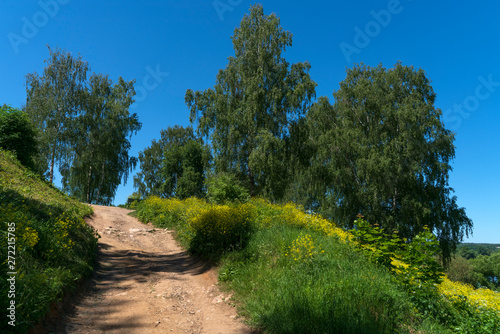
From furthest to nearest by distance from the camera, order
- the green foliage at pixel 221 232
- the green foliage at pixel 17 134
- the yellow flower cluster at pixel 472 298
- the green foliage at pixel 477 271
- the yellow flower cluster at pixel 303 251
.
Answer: the green foliage at pixel 477 271
the green foliage at pixel 17 134
the green foliage at pixel 221 232
the yellow flower cluster at pixel 472 298
the yellow flower cluster at pixel 303 251

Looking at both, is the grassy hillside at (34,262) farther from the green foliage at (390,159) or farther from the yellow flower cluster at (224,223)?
the green foliage at (390,159)

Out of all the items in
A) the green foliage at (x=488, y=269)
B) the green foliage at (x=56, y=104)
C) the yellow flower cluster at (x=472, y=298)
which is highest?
the green foliage at (x=56, y=104)

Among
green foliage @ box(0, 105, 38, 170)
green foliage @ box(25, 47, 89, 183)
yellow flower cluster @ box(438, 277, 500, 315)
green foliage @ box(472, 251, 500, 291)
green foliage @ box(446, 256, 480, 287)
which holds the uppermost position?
green foliage @ box(25, 47, 89, 183)

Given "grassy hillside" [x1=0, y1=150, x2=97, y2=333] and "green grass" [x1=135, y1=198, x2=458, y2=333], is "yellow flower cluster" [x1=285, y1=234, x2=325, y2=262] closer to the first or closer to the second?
"green grass" [x1=135, y1=198, x2=458, y2=333]

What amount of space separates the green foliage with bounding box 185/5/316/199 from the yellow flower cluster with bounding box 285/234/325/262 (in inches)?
582

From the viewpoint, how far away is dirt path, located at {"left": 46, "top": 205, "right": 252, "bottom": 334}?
511cm

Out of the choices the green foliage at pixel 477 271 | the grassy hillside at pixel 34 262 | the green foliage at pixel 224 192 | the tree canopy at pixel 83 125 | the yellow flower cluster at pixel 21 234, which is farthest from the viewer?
the green foliage at pixel 477 271

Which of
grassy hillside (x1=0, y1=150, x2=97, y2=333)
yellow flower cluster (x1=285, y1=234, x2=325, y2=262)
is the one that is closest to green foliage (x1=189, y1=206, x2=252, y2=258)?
yellow flower cluster (x1=285, y1=234, x2=325, y2=262)

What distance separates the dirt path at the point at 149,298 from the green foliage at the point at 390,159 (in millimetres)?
18656

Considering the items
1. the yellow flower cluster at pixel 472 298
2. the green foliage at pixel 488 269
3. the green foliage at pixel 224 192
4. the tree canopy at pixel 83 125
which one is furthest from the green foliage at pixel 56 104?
the green foliage at pixel 488 269

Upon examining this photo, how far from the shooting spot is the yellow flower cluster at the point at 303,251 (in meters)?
6.41

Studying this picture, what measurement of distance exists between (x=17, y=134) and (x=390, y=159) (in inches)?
1001

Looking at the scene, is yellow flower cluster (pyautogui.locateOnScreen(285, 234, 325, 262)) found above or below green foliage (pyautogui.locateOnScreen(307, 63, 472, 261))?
below

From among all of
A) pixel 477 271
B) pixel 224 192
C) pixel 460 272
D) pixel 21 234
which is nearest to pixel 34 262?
pixel 21 234
